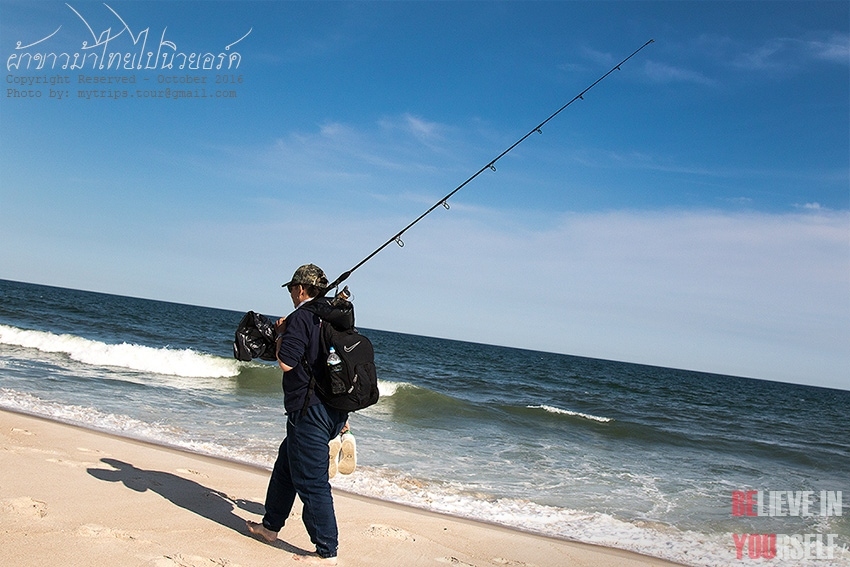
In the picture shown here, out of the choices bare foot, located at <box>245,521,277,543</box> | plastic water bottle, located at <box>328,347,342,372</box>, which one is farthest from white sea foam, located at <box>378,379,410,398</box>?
plastic water bottle, located at <box>328,347,342,372</box>

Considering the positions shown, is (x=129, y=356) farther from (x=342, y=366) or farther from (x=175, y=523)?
(x=342, y=366)

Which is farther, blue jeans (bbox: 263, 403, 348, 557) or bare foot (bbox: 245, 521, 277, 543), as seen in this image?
bare foot (bbox: 245, 521, 277, 543)

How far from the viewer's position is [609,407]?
23141 mm

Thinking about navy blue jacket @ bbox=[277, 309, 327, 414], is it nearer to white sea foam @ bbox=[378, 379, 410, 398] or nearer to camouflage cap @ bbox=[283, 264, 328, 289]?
camouflage cap @ bbox=[283, 264, 328, 289]

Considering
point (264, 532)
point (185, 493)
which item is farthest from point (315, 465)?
point (185, 493)

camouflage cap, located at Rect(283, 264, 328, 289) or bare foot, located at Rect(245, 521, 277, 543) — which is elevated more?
camouflage cap, located at Rect(283, 264, 328, 289)

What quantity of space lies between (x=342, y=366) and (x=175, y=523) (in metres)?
1.71

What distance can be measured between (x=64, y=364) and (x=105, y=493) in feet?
39.0

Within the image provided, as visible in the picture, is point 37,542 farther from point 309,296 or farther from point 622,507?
point 622,507

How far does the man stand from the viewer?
3.54 metres

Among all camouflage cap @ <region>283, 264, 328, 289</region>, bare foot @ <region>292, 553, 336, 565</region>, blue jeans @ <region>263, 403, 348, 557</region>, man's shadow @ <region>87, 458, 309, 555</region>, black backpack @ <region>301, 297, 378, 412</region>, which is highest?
camouflage cap @ <region>283, 264, 328, 289</region>

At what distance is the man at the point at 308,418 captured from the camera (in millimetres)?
3543

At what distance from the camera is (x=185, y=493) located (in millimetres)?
4883

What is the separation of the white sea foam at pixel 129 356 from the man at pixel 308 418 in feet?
46.5
